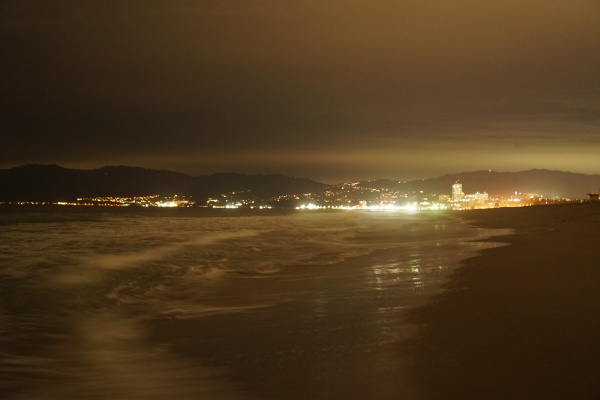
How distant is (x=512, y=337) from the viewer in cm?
536

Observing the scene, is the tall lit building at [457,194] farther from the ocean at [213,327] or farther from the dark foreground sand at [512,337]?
the dark foreground sand at [512,337]

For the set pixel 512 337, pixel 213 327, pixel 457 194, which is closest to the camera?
pixel 512 337

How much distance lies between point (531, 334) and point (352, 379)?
2.16m

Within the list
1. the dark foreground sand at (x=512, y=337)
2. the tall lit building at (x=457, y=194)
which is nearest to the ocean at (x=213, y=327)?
the dark foreground sand at (x=512, y=337)

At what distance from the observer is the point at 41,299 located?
895 cm

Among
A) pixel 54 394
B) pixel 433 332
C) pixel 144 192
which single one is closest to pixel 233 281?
pixel 433 332

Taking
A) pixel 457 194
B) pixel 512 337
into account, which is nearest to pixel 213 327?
pixel 512 337

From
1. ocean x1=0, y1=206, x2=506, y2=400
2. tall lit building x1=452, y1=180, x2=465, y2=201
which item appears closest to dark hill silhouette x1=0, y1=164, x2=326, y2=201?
tall lit building x1=452, y1=180, x2=465, y2=201

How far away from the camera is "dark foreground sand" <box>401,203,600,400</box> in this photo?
4059 mm

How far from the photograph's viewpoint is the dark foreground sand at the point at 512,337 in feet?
13.3

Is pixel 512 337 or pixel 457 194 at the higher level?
pixel 457 194

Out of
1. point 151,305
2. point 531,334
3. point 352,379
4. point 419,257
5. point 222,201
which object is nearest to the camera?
point 352,379

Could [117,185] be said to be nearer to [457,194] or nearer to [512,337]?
[457,194]

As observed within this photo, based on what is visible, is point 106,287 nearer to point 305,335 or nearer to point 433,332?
point 305,335
